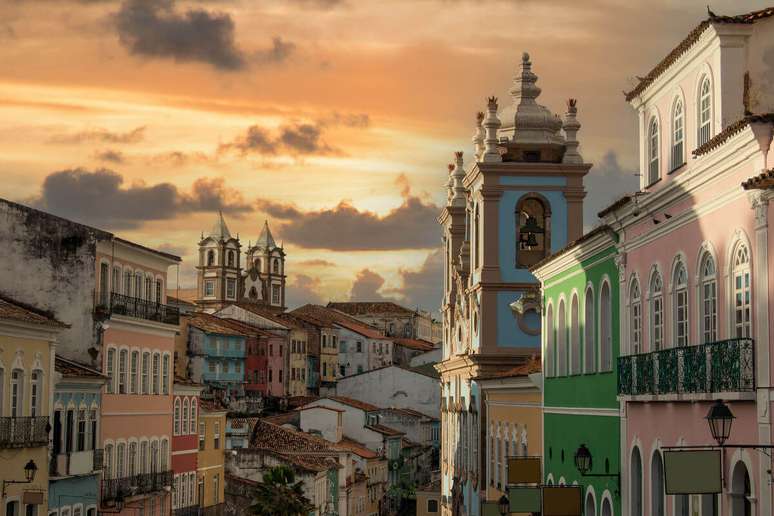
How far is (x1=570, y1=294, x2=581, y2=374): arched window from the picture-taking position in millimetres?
36938

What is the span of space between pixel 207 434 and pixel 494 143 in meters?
17.2

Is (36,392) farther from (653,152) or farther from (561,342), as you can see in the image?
(653,152)

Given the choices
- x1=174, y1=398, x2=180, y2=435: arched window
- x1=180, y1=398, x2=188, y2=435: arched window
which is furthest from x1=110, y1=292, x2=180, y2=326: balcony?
x1=180, y1=398, x2=188, y2=435: arched window

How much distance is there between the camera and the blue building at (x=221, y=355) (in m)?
121

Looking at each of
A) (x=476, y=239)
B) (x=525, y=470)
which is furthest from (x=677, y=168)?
(x=476, y=239)

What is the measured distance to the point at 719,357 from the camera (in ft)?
74.1

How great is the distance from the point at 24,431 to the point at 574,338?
14.6m

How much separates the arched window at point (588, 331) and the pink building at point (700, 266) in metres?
4.33

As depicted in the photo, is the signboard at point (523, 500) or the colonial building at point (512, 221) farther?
the colonial building at point (512, 221)

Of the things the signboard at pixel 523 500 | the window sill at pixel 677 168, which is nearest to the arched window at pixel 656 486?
the window sill at pixel 677 168

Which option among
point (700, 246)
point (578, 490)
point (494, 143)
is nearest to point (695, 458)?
point (700, 246)

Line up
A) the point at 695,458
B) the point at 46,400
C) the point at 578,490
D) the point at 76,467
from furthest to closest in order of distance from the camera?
the point at 76,467
the point at 46,400
the point at 578,490
the point at 695,458

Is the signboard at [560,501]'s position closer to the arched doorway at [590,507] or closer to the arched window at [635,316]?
the arched doorway at [590,507]

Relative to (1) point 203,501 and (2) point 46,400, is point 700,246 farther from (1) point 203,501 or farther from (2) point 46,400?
(1) point 203,501
